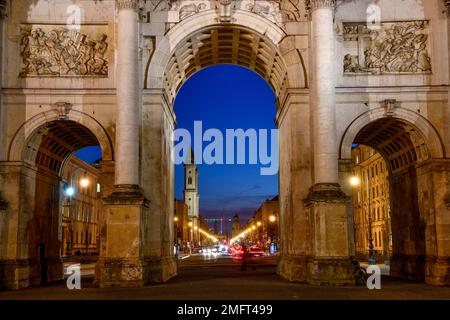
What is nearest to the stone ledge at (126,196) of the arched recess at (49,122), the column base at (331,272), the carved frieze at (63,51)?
the arched recess at (49,122)

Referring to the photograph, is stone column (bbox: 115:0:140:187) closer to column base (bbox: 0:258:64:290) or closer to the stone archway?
the stone archway

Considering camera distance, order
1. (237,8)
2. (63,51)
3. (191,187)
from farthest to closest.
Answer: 1. (191,187)
2. (237,8)
3. (63,51)

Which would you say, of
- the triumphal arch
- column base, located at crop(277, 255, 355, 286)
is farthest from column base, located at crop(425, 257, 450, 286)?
column base, located at crop(277, 255, 355, 286)

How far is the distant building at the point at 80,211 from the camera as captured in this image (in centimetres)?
7075

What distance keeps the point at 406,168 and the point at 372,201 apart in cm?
4565

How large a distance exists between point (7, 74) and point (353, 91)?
49.7 feet

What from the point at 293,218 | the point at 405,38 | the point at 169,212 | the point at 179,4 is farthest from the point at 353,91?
the point at 169,212

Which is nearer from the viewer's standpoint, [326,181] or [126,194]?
[126,194]

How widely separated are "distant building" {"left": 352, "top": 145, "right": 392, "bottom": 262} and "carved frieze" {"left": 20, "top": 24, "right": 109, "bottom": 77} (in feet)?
139

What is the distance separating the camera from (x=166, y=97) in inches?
1105

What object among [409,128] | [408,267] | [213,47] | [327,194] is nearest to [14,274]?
[327,194]

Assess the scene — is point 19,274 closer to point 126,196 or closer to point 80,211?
point 126,196
